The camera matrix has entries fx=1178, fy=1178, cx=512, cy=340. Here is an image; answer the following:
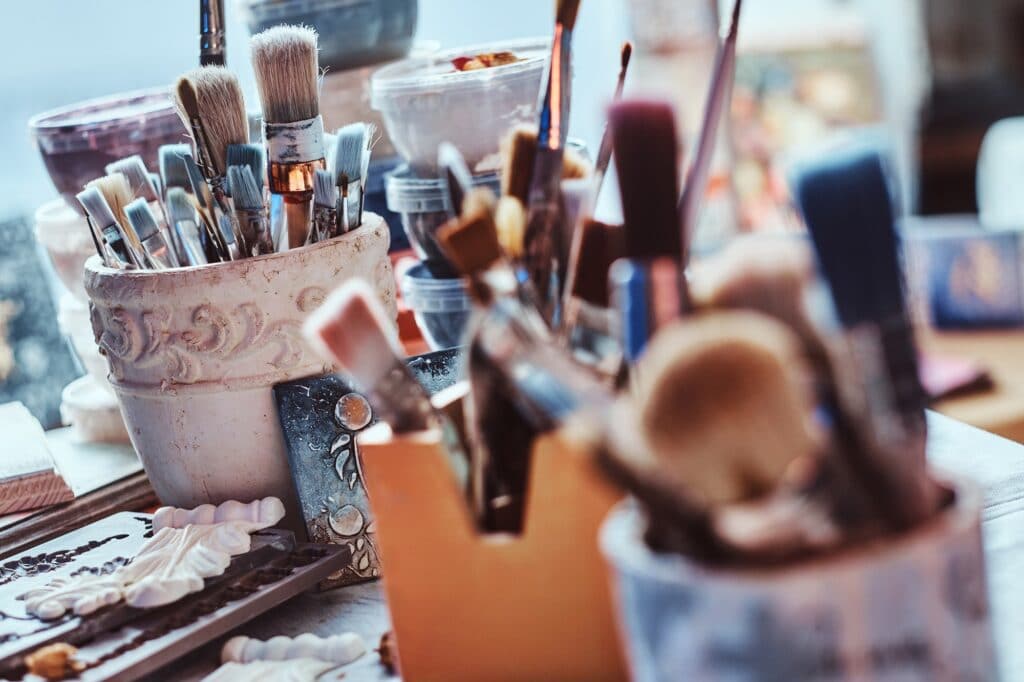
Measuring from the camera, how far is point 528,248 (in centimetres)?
40

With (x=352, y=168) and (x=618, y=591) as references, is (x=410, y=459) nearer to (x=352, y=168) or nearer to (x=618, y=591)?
(x=618, y=591)

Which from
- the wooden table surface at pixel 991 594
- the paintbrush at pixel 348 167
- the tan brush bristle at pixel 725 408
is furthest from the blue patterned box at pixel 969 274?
the tan brush bristle at pixel 725 408

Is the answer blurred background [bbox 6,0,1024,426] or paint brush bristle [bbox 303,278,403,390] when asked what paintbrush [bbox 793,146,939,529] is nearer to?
paint brush bristle [bbox 303,278,403,390]

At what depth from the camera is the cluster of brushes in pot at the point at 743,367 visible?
0.25 meters

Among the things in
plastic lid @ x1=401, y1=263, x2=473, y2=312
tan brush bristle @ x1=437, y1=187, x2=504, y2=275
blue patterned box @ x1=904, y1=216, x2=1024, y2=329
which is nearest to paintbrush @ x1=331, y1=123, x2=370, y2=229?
plastic lid @ x1=401, y1=263, x2=473, y2=312

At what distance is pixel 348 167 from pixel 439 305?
0.45 feet

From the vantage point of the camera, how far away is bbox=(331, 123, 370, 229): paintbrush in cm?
53

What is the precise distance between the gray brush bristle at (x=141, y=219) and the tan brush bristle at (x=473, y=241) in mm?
225

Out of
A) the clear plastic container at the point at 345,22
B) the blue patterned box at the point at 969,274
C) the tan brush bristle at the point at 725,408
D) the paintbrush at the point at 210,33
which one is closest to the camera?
the tan brush bristle at the point at 725,408

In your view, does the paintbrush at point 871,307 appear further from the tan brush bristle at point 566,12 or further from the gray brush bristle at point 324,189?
the gray brush bristle at point 324,189

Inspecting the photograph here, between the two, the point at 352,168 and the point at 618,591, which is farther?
the point at 352,168

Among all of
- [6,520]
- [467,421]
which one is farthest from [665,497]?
[6,520]

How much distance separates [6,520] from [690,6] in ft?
4.31

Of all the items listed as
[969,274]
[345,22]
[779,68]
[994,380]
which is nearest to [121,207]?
[345,22]
